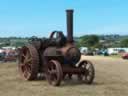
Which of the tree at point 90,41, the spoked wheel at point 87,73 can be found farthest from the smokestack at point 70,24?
the tree at point 90,41

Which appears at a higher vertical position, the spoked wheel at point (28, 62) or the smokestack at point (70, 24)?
the smokestack at point (70, 24)

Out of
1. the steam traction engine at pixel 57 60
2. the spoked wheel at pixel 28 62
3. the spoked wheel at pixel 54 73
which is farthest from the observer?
the spoked wheel at pixel 28 62

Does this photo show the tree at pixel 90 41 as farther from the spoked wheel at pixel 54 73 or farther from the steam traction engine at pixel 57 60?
the spoked wheel at pixel 54 73

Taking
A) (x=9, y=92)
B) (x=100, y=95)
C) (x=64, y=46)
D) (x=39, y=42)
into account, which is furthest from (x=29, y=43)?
(x=100, y=95)

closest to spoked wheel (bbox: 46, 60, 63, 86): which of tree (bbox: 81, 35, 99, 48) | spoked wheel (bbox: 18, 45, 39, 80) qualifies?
spoked wheel (bbox: 18, 45, 39, 80)

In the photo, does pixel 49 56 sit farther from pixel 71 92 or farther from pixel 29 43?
pixel 71 92

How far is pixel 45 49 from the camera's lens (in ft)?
61.2

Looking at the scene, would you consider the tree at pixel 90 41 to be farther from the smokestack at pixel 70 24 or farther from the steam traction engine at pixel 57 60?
the smokestack at pixel 70 24

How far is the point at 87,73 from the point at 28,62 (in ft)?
9.60

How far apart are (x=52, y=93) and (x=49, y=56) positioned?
169 inches

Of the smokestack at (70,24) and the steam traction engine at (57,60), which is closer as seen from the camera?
the steam traction engine at (57,60)

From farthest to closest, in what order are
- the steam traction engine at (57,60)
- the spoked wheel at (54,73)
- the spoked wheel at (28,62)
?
1. the spoked wheel at (28,62)
2. the steam traction engine at (57,60)
3. the spoked wheel at (54,73)

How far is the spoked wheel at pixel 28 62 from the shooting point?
1848cm

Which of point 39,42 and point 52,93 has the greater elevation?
point 39,42
